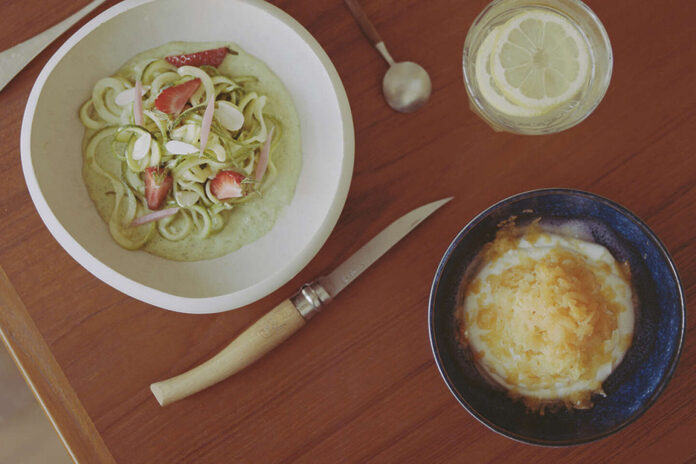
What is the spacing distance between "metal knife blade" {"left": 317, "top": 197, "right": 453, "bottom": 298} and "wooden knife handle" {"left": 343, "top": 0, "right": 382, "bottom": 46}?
33cm

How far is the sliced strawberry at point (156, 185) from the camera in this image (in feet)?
3.51

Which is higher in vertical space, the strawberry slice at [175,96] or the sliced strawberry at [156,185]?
the strawberry slice at [175,96]

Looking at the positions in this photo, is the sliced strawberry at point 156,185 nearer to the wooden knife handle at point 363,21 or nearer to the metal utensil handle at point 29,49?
the metal utensil handle at point 29,49

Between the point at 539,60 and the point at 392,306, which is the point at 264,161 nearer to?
the point at 392,306

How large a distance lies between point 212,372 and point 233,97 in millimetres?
526

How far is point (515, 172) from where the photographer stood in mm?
1103

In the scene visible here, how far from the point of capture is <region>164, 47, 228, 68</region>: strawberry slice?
3.56 ft

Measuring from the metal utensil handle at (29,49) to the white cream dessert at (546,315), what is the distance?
2.94 feet

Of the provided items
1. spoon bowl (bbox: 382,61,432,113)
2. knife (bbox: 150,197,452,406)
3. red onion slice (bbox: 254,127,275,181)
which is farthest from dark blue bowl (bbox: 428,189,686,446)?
red onion slice (bbox: 254,127,275,181)

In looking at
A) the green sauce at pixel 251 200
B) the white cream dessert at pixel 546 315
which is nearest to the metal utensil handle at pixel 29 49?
the green sauce at pixel 251 200

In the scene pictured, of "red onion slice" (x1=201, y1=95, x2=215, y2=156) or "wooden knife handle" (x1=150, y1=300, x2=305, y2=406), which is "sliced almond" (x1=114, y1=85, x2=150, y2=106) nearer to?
"red onion slice" (x1=201, y1=95, x2=215, y2=156)

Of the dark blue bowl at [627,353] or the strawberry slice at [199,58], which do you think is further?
the strawberry slice at [199,58]

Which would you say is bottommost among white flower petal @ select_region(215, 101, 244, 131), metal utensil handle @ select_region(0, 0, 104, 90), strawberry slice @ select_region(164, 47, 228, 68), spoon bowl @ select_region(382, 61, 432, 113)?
spoon bowl @ select_region(382, 61, 432, 113)

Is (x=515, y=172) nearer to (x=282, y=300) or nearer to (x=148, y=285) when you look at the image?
(x=282, y=300)
